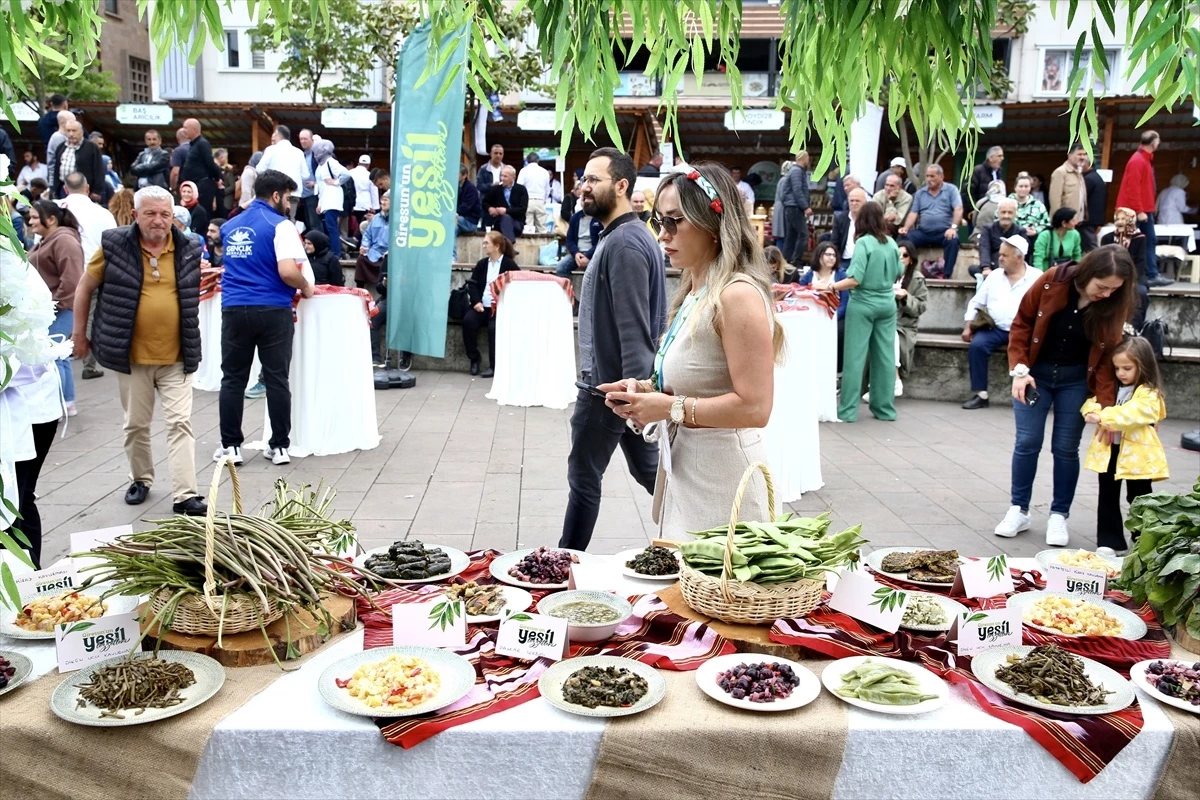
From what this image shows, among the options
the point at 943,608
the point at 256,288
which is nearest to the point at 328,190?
the point at 256,288

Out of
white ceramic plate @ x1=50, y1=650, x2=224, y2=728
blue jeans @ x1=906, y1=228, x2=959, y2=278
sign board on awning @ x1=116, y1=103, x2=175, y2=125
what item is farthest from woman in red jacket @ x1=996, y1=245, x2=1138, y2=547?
sign board on awning @ x1=116, y1=103, x2=175, y2=125

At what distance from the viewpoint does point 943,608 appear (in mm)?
2564

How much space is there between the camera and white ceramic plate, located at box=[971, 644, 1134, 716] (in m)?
2.02

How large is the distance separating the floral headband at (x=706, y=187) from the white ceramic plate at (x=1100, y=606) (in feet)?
4.45

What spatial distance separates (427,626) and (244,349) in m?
4.85

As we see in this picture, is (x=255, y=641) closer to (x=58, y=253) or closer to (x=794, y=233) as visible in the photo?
(x=58, y=253)

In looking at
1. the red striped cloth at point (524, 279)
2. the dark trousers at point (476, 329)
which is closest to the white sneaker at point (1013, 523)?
the red striped cloth at point (524, 279)

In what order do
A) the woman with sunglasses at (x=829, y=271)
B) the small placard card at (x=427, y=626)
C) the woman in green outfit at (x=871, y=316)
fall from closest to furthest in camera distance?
the small placard card at (x=427, y=626), the woman in green outfit at (x=871, y=316), the woman with sunglasses at (x=829, y=271)

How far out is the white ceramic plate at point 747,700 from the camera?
2.00m

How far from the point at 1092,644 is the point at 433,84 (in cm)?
700

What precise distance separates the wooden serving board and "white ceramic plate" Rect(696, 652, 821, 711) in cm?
95

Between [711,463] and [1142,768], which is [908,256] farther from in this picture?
[1142,768]

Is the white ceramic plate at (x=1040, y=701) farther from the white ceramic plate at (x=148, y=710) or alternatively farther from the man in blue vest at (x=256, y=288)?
the man in blue vest at (x=256, y=288)

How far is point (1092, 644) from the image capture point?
2369 mm
